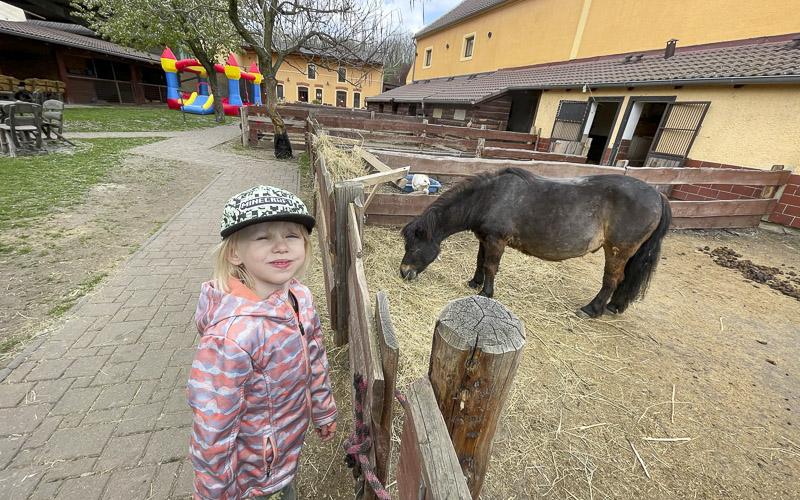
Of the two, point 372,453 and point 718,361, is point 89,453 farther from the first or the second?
point 718,361

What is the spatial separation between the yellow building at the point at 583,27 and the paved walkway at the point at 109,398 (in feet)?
50.2

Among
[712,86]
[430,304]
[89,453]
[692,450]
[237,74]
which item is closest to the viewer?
[89,453]

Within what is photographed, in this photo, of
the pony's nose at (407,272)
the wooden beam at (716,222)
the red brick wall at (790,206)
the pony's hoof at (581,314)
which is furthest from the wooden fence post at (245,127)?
the red brick wall at (790,206)

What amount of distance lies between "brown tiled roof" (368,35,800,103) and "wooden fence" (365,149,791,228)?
7.70 feet

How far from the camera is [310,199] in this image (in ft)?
22.8

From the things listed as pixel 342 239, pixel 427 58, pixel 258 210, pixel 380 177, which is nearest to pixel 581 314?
pixel 380 177

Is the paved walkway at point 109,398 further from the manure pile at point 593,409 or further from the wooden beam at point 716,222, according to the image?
the wooden beam at point 716,222

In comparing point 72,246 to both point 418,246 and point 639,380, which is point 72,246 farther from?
point 639,380

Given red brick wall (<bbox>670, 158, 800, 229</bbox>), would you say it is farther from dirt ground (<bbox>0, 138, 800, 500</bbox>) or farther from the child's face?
the child's face

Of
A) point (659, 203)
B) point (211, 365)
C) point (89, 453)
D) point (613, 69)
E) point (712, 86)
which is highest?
point (613, 69)

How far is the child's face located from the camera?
1.21m

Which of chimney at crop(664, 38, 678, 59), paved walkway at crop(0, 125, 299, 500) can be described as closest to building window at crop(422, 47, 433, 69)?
chimney at crop(664, 38, 678, 59)

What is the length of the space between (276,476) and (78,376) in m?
2.31

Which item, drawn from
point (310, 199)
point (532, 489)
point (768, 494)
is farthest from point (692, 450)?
point (310, 199)
